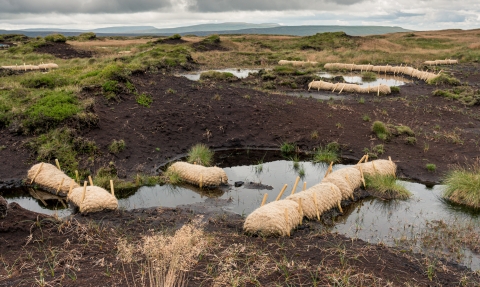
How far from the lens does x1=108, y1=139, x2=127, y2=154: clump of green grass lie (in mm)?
13539

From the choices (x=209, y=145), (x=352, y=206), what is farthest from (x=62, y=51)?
(x=352, y=206)

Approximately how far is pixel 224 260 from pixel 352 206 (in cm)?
510

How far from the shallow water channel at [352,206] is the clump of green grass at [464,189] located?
12.6 inches

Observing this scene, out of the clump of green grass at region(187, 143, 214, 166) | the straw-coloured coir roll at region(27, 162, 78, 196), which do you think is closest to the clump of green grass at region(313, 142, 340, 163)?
the clump of green grass at region(187, 143, 214, 166)

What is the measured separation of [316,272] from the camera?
6.06 metres

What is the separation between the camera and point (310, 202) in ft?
30.3

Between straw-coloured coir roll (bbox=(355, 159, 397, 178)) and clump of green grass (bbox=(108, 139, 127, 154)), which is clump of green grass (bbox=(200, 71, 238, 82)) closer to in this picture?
clump of green grass (bbox=(108, 139, 127, 154))

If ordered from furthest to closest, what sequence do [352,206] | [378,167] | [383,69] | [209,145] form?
1. [383,69]
2. [209,145]
3. [378,167]
4. [352,206]

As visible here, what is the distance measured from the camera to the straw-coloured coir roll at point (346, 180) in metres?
10.5

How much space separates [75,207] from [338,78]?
22.7 metres

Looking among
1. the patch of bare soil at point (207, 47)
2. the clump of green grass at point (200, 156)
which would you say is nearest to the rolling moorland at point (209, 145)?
the clump of green grass at point (200, 156)

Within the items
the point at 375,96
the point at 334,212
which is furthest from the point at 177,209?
the point at 375,96

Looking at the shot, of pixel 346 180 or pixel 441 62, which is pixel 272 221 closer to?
pixel 346 180

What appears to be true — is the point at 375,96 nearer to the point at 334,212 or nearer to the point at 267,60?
the point at 334,212
